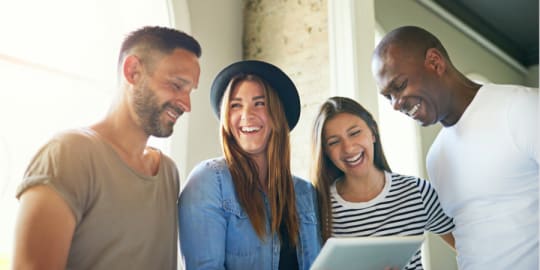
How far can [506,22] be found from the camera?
520 centimetres

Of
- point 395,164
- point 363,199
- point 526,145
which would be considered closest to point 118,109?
point 363,199

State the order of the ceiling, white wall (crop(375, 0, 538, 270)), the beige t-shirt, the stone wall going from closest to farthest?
Answer: the beige t-shirt → the stone wall → white wall (crop(375, 0, 538, 270)) → the ceiling

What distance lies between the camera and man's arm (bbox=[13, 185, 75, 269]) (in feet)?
3.82

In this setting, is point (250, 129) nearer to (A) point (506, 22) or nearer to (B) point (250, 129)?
(B) point (250, 129)

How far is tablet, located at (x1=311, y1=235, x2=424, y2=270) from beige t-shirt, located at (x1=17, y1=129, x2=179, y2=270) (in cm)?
47

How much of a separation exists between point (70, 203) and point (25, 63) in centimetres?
133

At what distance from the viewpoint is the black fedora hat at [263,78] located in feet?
5.59

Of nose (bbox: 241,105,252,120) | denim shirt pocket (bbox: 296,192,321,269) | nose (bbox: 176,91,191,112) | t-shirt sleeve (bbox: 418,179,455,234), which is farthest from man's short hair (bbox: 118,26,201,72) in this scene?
t-shirt sleeve (bbox: 418,179,455,234)

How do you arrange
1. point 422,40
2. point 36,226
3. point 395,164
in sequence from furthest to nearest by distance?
1. point 395,164
2. point 422,40
3. point 36,226

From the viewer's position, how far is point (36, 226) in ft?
3.85

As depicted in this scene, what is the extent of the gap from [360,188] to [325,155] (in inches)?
6.5

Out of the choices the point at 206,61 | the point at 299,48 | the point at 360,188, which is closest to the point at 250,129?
the point at 360,188

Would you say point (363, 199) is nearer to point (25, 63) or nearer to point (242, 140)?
point (242, 140)

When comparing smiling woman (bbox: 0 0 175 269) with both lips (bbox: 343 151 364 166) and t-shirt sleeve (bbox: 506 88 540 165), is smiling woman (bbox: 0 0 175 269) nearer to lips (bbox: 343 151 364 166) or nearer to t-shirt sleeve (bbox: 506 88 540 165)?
lips (bbox: 343 151 364 166)
